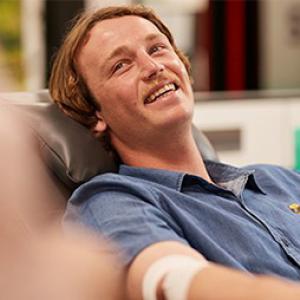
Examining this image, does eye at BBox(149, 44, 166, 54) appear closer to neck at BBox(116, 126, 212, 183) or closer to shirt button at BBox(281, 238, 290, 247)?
neck at BBox(116, 126, 212, 183)

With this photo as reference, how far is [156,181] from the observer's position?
5.47 ft

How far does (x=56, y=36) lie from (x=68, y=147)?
240cm

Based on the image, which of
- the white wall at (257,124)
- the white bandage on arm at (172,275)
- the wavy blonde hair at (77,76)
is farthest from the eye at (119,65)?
the white wall at (257,124)

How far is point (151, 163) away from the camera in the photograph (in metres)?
1.79

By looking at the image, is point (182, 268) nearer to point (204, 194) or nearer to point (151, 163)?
point (204, 194)

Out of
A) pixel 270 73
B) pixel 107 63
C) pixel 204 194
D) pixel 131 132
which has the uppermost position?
pixel 107 63

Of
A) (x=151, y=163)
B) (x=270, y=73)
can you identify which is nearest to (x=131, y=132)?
(x=151, y=163)

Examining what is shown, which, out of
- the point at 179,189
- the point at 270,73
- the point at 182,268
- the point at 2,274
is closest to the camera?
the point at 2,274

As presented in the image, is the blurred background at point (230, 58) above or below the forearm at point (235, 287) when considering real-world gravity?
below

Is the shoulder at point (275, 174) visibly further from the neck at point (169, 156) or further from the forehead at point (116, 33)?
the forehead at point (116, 33)

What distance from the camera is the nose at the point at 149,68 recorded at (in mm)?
1778

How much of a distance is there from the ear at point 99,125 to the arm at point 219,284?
661 mm

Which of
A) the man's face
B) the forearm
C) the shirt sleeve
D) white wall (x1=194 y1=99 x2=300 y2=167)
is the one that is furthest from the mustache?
white wall (x1=194 y1=99 x2=300 y2=167)

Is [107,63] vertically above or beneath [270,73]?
above
